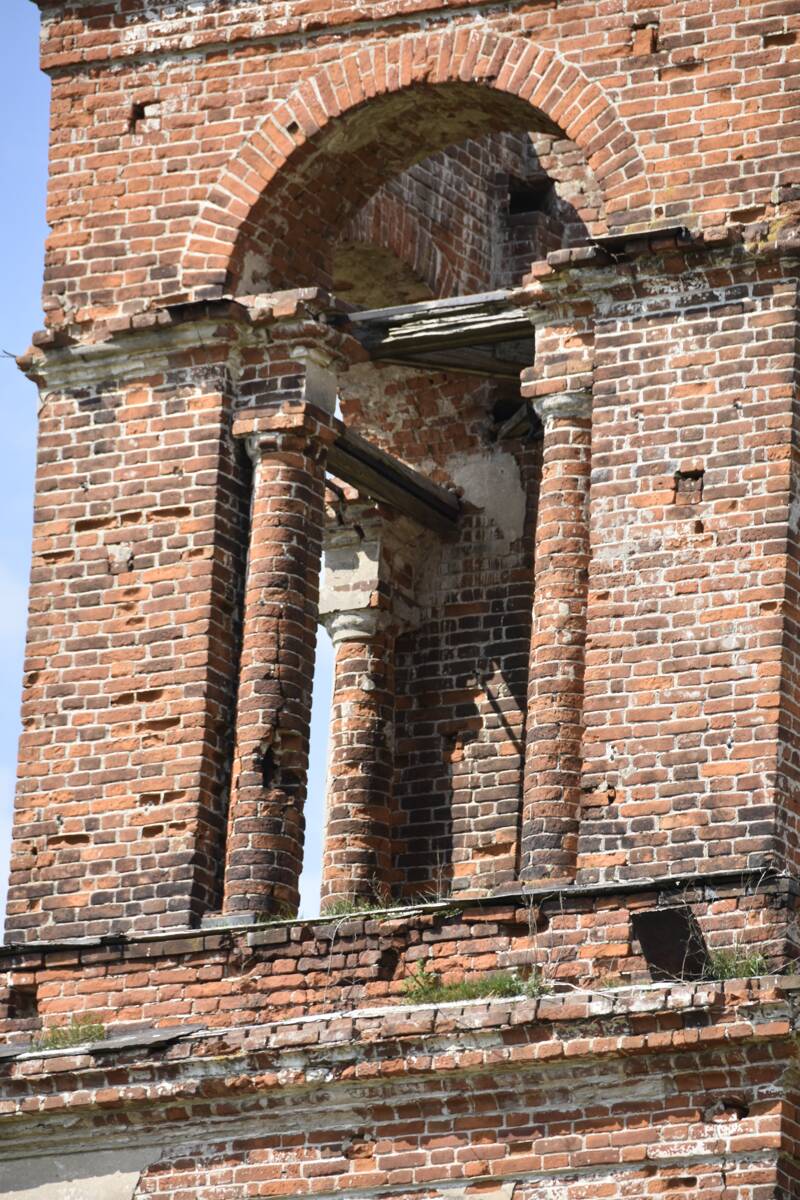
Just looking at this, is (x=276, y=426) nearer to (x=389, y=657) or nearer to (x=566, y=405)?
(x=566, y=405)

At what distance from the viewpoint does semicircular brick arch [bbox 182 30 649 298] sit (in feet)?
61.9

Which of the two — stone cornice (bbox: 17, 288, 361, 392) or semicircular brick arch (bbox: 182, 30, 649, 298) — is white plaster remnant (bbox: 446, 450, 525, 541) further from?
semicircular brick arch (bbox: 182, 30, 649, 298)

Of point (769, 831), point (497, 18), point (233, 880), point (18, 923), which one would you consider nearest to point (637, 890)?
point (769, 831)

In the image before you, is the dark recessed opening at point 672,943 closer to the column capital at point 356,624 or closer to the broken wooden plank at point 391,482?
Answer: the broken wooden plank at point 391,482

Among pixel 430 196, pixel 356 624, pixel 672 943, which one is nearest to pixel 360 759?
pixel 356 624

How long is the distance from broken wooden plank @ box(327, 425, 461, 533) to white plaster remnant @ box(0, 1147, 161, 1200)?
4.10 m

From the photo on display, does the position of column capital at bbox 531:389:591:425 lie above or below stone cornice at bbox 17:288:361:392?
below

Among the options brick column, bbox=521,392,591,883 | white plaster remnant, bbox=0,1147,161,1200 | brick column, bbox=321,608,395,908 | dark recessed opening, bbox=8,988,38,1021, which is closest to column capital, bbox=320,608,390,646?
brick column, bbox=321,608,395,908

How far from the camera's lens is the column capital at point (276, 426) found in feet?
63.8

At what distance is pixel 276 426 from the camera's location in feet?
63.9

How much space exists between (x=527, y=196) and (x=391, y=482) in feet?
8.47

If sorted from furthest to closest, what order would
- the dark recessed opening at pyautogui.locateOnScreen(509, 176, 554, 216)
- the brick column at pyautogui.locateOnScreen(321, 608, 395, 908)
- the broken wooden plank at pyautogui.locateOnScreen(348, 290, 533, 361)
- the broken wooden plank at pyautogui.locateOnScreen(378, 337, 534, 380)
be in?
1. the dark recessed opening at pyautogui.locateOnScreen(509, 176, 554, 216)
2. the brick column at pyautogui.locateOnScreen(321, 608, 395, 908)
3. the broken wooden plank at pyautogui.locateOnScreen(378, 337, 534, 380)
4. the broken wooden plank at pyautogui.locateOnScreen(348, 290, 533, 361)

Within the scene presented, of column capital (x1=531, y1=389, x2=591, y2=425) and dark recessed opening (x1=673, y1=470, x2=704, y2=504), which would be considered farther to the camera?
column capital (x1=531, y1=389, x2=591, y2=425)

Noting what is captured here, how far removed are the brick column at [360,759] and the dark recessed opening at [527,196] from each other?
285 cm
